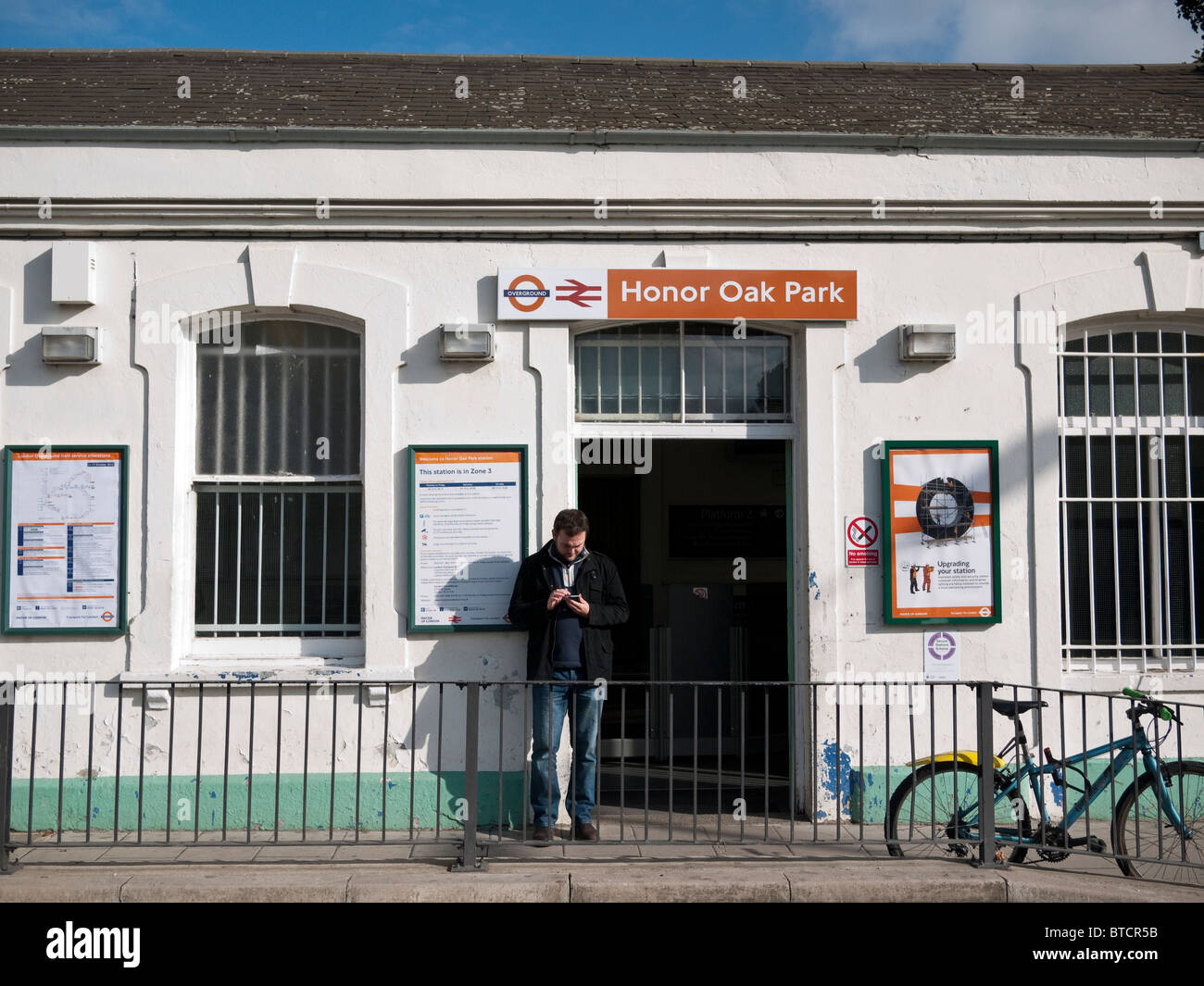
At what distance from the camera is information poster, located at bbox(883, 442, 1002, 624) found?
6.73 meters

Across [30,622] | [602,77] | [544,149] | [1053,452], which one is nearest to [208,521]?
[30,622]

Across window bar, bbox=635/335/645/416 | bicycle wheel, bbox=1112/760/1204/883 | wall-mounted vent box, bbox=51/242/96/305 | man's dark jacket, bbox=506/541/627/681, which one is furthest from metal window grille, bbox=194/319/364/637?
bicycle wheel, bbox=1112/760/1204/883

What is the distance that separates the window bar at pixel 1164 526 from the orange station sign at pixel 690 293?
93.2 inches

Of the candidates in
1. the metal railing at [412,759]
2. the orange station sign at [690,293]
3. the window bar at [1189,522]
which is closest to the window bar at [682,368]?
the orange station sign at [690,293]

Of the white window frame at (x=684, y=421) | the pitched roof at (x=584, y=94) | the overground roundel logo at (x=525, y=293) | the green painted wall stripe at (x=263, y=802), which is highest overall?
the pitched roof at (x=584, y=94)

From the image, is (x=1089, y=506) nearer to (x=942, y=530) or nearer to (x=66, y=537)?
(x=942, y=530)

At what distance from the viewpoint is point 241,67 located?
8156mm

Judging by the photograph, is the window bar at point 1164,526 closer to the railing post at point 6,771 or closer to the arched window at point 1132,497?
the arched window at point 1132,497

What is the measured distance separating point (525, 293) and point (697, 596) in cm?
361

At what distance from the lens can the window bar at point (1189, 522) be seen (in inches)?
275

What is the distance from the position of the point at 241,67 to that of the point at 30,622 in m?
4.72
